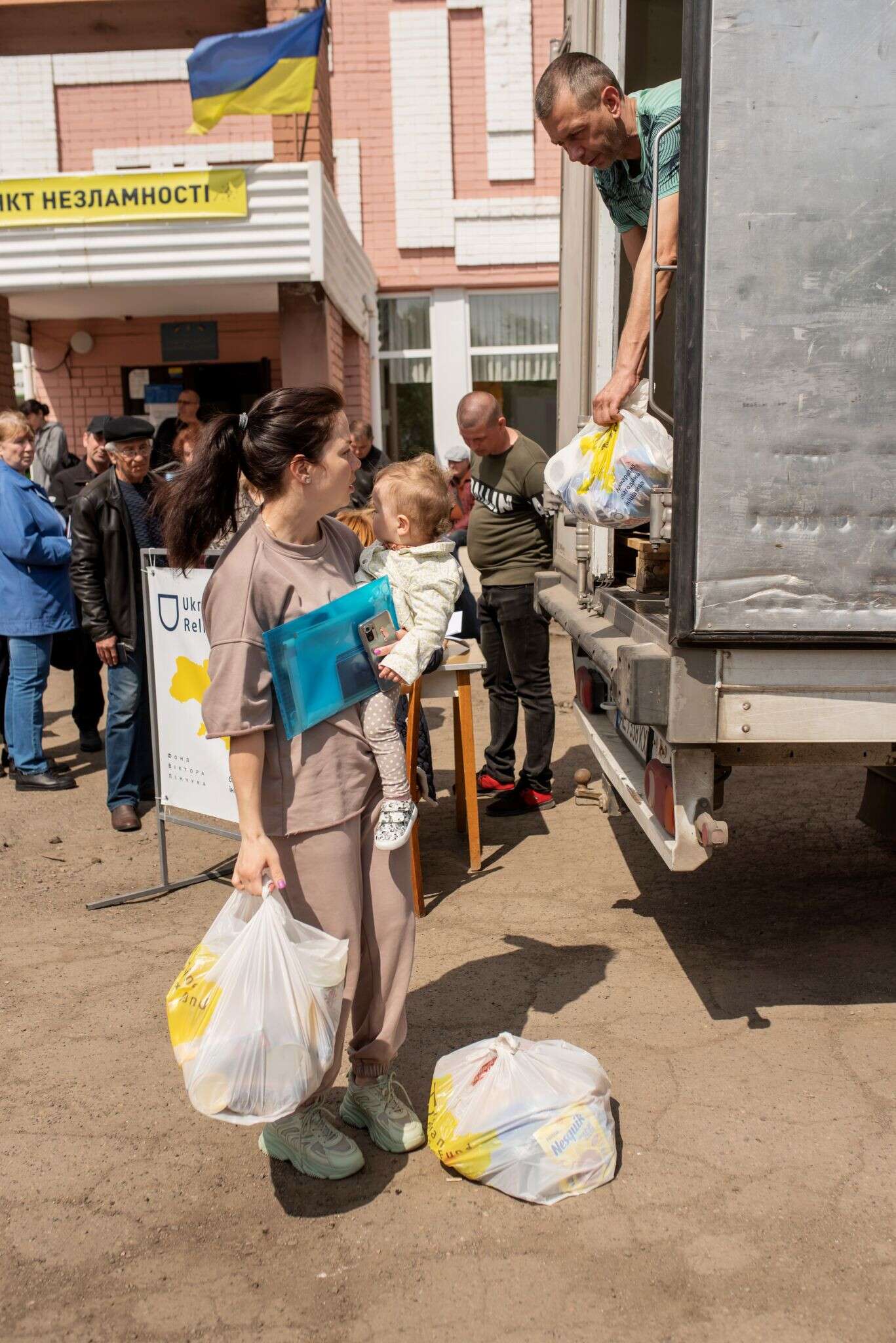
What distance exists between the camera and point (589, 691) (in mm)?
5105

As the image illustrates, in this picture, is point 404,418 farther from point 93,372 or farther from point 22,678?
point 22,678

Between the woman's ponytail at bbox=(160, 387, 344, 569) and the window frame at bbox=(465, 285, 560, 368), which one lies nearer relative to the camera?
the woman's ponytail at bbox=(160, 387, 344, 569)

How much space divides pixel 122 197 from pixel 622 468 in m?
8.07

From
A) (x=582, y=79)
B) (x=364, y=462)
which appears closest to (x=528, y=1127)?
(x=582, y=79)

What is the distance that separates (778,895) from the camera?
4836 millimetres

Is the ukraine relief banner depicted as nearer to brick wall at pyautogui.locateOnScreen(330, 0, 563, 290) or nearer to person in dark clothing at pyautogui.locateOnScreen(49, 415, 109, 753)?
person in dark clothing at pyautogui.locateOnScreen(49, 415, 109, 753)

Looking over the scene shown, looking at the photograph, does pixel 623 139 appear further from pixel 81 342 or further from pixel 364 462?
pixel 81 342

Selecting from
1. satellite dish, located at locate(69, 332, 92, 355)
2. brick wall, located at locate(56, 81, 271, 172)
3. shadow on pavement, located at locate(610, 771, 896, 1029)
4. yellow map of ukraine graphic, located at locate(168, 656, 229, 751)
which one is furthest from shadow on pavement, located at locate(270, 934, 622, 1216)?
brick wall, located at locate(56, 81, 271, 172)

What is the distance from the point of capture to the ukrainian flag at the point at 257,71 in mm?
9711

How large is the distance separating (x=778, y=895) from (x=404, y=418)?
11921 mm

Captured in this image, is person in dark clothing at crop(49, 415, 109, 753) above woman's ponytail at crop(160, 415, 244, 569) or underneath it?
underneath

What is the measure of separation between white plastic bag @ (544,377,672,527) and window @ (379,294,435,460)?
466 inches

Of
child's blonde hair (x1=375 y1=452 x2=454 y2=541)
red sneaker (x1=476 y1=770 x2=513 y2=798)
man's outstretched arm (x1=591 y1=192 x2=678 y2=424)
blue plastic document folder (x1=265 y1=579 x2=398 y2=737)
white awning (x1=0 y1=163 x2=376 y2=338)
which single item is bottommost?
red sneaker (x1=476 y1=770 x2=513 y2=798)

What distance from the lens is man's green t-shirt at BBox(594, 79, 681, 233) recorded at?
11.9 ft
